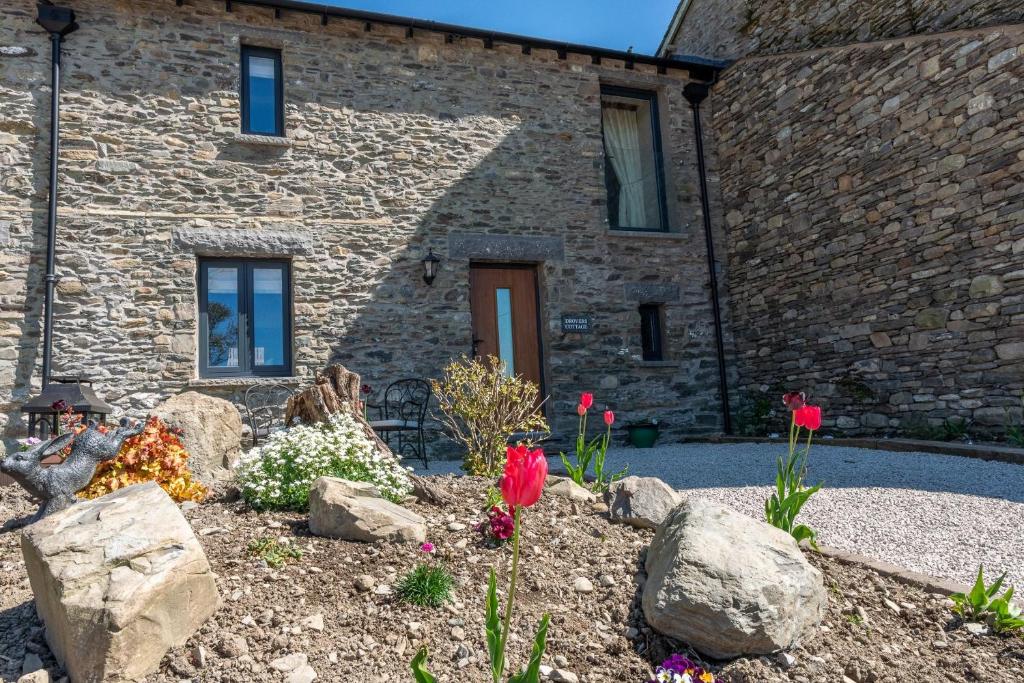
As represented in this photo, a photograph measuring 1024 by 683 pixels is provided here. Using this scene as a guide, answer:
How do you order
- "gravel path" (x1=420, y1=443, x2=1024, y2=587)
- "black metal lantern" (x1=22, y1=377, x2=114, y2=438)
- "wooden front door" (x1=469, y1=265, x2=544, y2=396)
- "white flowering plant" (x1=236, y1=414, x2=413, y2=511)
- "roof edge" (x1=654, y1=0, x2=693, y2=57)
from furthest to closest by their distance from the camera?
"roof edge" (x1=654, y1=0, x2=693, y2=57), "wooden front door" (x1=469, y1=265, x2=544, y2=396), "black metal lantern" (x1=22, y1=377, x2=114, y2=438), "white flowering plant" (x1=236, y1=414, x2=413, y2=511), "gravel path" (x1=420, y1=443, x2=1024, y2=587)

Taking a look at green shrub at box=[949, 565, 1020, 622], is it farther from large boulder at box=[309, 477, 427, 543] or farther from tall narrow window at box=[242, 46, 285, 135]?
tall narrow window at box=[242, 46, 285, 135]

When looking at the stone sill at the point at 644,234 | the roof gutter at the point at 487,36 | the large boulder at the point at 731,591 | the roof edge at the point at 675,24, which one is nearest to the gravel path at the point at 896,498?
the large boulder at the point at 731,591

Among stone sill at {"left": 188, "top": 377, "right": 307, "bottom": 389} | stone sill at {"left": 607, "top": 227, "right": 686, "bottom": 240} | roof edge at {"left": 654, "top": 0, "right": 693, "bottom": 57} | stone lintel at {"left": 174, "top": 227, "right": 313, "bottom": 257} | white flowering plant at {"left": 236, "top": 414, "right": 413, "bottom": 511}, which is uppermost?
roof edge at {"left": 654, "top": 0, "right": 693, "bottom": 57}

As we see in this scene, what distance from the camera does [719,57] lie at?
10.6 meters

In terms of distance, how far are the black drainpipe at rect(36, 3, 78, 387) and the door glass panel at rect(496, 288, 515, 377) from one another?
15.6 ft

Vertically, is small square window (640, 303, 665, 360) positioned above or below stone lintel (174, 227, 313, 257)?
below

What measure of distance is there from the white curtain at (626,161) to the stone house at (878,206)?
121cm

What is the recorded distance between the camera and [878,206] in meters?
7.66

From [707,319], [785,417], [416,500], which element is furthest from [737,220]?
→ [416,500]

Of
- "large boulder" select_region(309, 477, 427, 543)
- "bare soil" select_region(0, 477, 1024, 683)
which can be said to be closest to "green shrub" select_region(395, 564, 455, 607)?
"bare soil" select_region(0, 477, 1024, 683)

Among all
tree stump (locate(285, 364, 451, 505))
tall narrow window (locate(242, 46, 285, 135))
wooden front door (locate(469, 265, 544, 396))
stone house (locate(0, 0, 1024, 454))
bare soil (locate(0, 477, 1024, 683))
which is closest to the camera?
bare soil (locate(0, 477, 1024, 683))

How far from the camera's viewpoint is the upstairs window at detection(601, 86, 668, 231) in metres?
9.66

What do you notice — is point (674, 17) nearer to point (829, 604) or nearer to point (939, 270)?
point (939, 270)

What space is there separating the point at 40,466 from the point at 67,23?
5640mm
